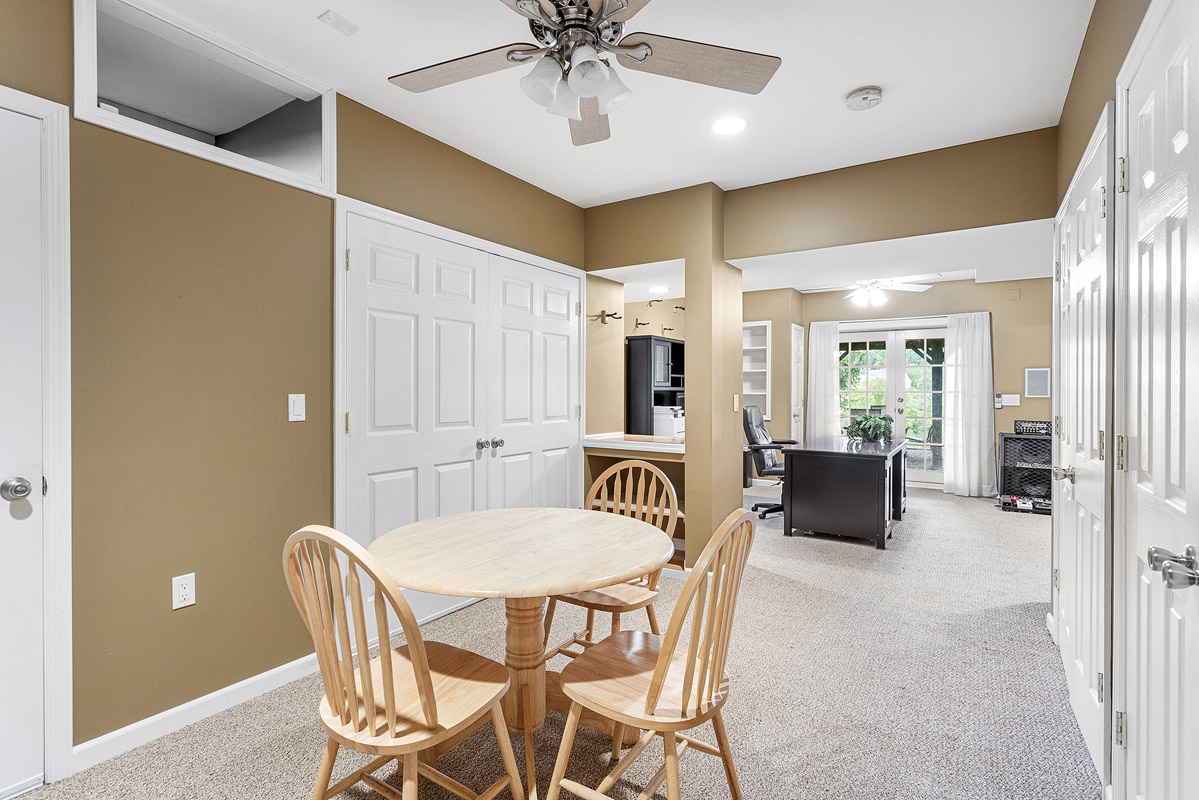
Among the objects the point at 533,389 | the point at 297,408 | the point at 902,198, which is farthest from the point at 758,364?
the point at 297,408

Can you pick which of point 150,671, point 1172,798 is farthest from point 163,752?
point 1172,798

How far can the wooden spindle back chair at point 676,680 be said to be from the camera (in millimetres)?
1337

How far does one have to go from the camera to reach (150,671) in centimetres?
199

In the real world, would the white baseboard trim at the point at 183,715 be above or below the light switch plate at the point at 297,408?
below

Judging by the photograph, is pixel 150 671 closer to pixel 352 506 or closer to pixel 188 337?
pixel 352 506

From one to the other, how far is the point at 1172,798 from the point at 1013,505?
540cm

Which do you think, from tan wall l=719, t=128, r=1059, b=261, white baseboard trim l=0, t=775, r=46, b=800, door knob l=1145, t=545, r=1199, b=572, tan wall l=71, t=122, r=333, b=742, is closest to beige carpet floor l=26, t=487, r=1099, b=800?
white baseboard trim l=0, t=775, r=46, b=800

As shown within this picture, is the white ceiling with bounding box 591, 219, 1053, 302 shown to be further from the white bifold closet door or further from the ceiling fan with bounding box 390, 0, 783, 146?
the ceiling fan with bounding box 390, 0, 783, 146

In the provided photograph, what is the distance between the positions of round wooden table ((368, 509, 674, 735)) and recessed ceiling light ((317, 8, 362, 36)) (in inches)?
73.1

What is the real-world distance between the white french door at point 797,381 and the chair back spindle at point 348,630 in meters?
6.45

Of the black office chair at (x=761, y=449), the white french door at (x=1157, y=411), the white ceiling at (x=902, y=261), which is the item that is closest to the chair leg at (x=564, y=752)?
the white french door at (x=1157, y=411)

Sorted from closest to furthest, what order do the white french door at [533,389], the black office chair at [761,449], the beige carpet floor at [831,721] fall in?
the beige carpet floor at [831,721]
the white french door at [533,389]
the black office chair at [761,449]

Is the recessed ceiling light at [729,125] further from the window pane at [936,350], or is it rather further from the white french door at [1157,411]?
the window pane at [936,350]

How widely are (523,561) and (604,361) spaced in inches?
117
